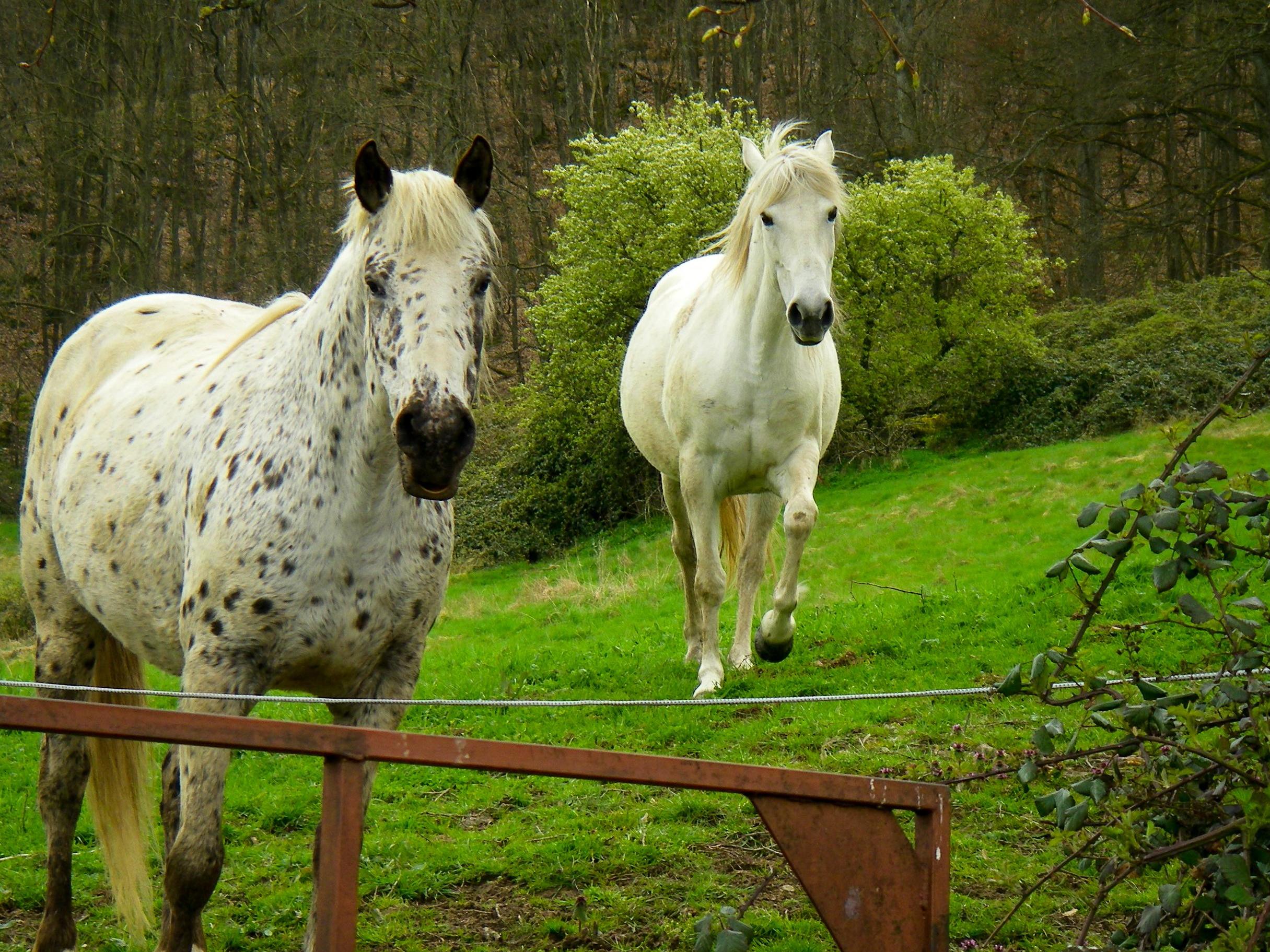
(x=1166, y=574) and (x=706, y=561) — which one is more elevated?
(x=1166, y=574)

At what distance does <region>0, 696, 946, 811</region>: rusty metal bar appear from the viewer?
1825 millimetres

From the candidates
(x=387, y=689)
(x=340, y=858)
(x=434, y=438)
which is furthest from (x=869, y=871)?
(x=387, y=689)

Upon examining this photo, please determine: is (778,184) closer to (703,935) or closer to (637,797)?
(637,797)

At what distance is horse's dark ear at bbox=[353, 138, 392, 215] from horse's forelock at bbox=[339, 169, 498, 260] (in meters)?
0.02

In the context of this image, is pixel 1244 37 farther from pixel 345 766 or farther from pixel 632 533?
pixel 345 766

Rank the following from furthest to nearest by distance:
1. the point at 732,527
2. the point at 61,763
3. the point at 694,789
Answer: the point at 732,527 < the point at 61,763 < the point at 694,789

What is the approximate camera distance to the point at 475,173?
3240 millimetres

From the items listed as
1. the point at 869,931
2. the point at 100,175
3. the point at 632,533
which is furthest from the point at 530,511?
the point at 869,931

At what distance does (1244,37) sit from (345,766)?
1872 cm

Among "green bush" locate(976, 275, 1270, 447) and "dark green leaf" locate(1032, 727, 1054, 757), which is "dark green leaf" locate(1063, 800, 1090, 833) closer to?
"dark green leaf" locate(1032, 727, 1054, 757)

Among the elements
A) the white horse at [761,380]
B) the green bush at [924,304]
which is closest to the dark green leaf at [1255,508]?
the white horse at [761,380]

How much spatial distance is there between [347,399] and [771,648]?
3424 mm

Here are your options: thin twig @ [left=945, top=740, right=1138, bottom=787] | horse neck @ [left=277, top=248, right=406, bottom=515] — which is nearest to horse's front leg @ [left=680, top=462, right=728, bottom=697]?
horse neck @ [left=277, top=248, right=406, bottom=515]

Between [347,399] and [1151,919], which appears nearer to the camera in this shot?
[1151,919]
